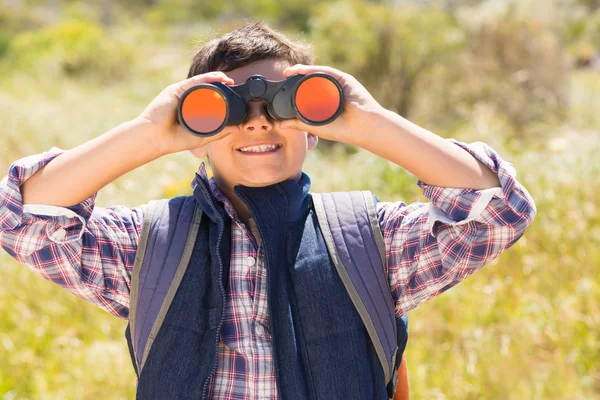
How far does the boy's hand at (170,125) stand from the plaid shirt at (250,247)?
207 mm

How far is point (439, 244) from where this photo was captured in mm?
1602

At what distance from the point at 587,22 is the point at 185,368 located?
21032mm

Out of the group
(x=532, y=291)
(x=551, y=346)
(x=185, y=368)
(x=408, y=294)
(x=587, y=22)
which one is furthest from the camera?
(x=587, y=22)

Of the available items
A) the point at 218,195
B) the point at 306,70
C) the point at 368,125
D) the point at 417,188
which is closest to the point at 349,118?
the point at 368,125

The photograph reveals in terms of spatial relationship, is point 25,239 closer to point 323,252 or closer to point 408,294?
point 323,252

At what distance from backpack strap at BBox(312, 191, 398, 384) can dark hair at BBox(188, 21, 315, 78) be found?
0.40 m

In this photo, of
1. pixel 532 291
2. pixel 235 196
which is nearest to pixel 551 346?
pixel 532 291

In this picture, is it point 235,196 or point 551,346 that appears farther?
point 551,346

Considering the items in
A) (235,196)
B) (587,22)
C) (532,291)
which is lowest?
(235,196)

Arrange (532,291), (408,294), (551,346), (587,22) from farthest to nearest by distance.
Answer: (587,22), (532,291), (551,346), (408,294)

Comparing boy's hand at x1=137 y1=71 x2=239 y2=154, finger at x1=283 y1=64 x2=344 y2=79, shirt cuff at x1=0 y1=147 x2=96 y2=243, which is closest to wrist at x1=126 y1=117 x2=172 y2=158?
boy's hand at x1=137 y1=71 x2=239 y2=154

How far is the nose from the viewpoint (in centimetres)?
161

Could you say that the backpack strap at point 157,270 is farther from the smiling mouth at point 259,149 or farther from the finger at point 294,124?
the finger at point 294,124

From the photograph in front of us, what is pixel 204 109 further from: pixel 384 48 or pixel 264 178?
pixel 384 48
